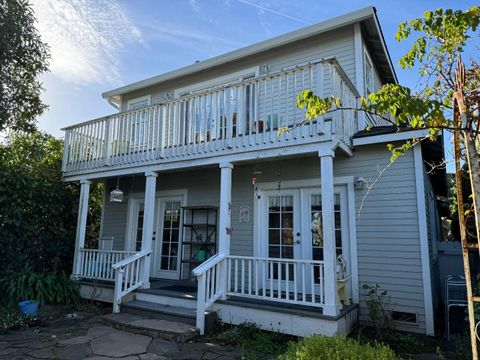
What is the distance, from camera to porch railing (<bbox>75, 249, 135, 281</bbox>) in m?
6.98

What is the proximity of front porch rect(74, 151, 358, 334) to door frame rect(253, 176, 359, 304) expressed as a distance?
0.07 ft

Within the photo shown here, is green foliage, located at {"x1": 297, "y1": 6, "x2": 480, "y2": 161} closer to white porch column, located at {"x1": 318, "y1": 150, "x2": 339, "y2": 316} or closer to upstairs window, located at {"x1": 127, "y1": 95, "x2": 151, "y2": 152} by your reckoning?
white porch column, located at {"x1": 318, "y1": 150, "x2": 339, "y2": 316}

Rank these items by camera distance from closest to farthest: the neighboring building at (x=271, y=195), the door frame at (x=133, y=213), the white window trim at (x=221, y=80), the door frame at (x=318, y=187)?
the neighboring building at (x=271, y=195)
the door frame at (x=318, y=187)
the white window trim at (x=221, y=80)
the door frame at (x=133, y=213)

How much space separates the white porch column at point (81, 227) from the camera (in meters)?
7.48

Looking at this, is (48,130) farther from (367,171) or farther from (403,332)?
(403,332)

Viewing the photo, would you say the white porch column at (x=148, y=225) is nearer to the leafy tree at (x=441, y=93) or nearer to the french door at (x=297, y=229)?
the french door at (x=297, y=229)

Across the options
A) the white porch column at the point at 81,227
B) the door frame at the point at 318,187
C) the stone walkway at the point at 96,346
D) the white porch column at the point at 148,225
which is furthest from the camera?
the white porch column at the point at 81,227

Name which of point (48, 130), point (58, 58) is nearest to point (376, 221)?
point (58, 58)

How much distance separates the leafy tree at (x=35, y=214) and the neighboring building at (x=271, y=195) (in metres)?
0.64

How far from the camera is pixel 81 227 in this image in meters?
7.71

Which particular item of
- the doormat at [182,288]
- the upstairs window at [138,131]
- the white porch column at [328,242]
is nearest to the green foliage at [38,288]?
the doormat at [182,288]

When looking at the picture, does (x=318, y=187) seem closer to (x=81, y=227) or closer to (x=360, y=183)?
(x=360, y=183)

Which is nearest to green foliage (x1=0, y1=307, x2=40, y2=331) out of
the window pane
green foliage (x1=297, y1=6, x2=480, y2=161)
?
the window pane

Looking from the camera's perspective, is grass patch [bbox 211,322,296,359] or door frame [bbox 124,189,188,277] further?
door frame [bbox 124,189,188,277]
